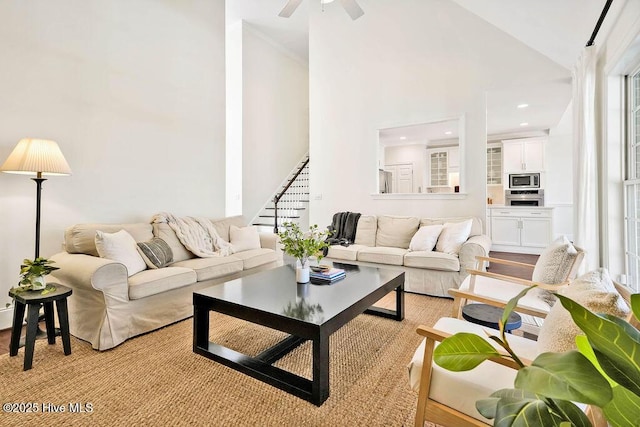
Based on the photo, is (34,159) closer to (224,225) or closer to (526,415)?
(224,225)

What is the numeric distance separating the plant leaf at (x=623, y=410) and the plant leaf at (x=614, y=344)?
18mm

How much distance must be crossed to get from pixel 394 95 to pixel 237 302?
435 centimetres

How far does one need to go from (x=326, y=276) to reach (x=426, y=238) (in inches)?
72.6

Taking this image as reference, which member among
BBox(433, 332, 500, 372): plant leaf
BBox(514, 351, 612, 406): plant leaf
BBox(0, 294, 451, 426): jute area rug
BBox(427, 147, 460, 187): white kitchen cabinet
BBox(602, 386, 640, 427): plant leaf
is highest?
BBox(427, 147, 460, 187): white kitchen cabinet

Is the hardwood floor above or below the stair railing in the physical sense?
below

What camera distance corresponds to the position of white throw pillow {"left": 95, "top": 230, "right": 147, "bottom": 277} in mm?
2703

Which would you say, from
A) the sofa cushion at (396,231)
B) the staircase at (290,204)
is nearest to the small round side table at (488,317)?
the sofa cushion at (396,231)

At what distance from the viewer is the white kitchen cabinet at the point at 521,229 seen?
642 cm

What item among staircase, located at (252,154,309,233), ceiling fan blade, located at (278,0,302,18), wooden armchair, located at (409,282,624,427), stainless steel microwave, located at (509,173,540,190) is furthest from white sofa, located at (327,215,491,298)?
stainless steel microwave, located at (509,173,540,190)

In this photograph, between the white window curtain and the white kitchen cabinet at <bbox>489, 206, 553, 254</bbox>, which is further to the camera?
the white kitchen cabinet at <bbox>489, 206, 553, 254</bbox>

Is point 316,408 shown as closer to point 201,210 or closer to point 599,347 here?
point 599,347

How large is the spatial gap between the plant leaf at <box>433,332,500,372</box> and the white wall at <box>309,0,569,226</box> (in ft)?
→ 14.5

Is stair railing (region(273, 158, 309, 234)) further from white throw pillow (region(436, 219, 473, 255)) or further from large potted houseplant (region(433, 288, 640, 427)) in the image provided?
large potted houseplant (region(433, 288, 640, 427))

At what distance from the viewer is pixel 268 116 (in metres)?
7.05
